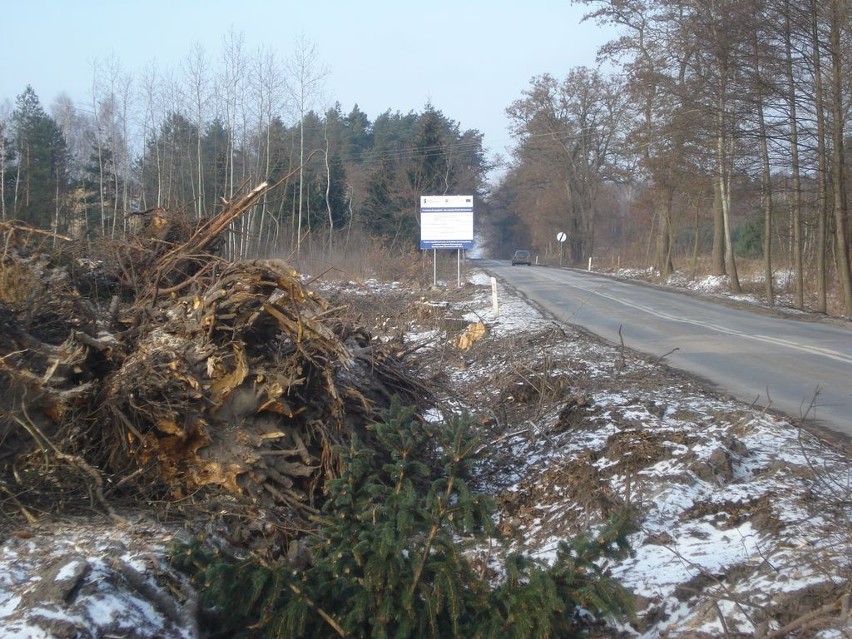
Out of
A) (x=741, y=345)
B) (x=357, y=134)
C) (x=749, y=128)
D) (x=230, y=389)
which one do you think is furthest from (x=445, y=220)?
(x=357, y=134)

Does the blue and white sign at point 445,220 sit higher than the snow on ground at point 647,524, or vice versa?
the blue and white sign at point 445,220

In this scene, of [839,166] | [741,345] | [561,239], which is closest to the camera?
[741,345]

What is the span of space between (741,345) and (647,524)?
10109 millimetres

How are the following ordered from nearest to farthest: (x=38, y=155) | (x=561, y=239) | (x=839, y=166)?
(x=839, y=166)
(x=38, y=155)
(x=561, y=239)

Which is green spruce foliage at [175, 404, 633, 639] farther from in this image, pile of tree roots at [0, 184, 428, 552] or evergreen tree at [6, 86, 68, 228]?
evergreen tree at [6, 86, 68, 228]

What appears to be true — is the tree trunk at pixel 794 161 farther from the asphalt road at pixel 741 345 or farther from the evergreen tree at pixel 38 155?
the evergreen tree at pixel 38 155

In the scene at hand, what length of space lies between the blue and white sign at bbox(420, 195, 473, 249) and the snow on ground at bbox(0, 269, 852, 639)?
20.5 m

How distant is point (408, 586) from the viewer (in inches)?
169

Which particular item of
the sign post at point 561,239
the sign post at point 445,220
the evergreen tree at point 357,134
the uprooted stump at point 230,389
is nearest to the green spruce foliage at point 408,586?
the uprooted stump at point 230,389

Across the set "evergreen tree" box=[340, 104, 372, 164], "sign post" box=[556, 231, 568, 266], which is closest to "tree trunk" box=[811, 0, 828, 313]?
"sign post" box=[556, 231, 568, 266]

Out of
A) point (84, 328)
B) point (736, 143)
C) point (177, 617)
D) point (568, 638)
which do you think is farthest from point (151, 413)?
point (736, 143)

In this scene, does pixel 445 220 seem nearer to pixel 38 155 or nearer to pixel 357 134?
pixel 38 155

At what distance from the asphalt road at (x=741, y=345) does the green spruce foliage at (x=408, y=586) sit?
309 centimetres

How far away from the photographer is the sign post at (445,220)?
2941cm
